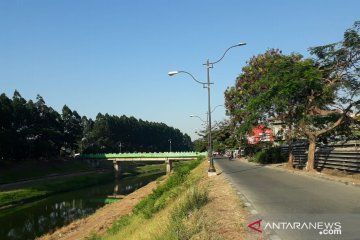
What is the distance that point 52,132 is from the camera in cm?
10412

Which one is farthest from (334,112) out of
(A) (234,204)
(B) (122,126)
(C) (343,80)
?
(B) (122,126)

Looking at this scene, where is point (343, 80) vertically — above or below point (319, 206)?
above

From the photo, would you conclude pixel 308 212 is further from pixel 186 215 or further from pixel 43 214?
pixel 43 214

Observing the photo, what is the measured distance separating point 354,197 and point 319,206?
2.78m

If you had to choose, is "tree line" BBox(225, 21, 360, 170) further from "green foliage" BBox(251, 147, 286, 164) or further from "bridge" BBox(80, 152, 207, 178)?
"bridge" BBox(80, 152, 207, 178)

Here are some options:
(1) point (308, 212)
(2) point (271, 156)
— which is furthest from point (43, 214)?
(1) point (308, 212)

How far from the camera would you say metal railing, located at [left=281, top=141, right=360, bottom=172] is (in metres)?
26.1

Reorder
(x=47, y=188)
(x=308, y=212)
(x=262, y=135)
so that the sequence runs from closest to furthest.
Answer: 1. (x=308, y=212)
2. (x=262, y=135)
3. (x=47, y=188)

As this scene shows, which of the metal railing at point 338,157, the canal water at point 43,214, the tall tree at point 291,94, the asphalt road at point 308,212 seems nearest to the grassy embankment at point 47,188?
the canal water at point 43,214

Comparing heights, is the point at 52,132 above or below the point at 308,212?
above

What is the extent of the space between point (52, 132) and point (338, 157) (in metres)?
85.4

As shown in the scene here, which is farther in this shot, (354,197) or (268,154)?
(268,154)

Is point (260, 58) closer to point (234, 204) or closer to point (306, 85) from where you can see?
point (306, 85)

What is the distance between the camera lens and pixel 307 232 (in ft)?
30.9
